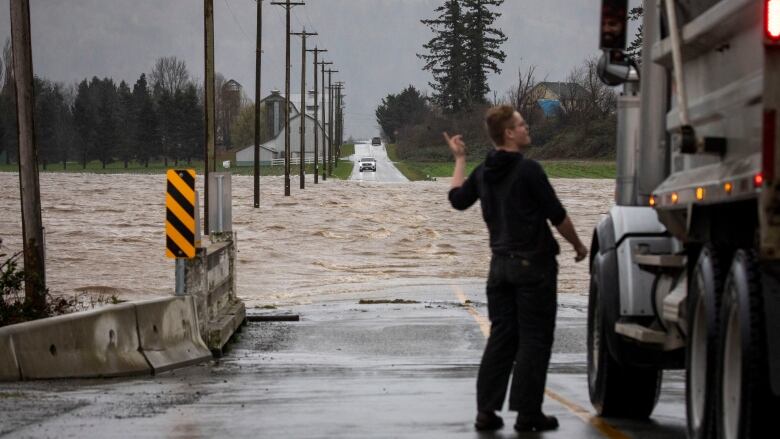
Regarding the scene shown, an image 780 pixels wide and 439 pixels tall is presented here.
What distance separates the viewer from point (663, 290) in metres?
9.05

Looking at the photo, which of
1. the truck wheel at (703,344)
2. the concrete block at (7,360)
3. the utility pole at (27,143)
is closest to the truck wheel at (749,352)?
the truck wheel at (703,344)

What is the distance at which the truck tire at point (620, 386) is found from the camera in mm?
9867

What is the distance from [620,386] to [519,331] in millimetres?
1097

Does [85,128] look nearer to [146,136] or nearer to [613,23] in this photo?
[146,136]

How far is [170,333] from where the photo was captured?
50.1 feet

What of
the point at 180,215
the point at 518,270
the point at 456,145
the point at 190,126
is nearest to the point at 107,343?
the point at 180,215

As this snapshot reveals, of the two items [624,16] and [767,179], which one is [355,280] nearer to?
[624,16]

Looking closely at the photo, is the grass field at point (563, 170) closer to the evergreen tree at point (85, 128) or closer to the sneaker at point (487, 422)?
the evergreen tree at point (85, 128)

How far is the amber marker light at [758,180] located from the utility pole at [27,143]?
550 inches

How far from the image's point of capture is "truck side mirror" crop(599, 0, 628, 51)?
9.03 m

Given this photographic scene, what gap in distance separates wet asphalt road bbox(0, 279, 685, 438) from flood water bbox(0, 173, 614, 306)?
8573 mm

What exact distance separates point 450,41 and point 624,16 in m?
156

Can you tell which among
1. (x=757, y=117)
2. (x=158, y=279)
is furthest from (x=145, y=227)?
(x=757, y=117)

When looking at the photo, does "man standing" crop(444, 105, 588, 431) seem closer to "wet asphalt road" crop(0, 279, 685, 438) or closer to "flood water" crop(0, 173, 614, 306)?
"wet asphalt road" crop(0, 279, 685, 438)
